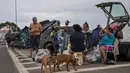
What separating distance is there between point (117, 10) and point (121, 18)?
16.6 inches

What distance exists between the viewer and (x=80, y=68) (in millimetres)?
12008

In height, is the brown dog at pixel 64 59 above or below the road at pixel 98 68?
above

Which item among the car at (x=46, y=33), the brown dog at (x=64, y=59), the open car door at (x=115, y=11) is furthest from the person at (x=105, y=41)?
the car at (x=46, y=33)

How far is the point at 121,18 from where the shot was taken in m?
14.0

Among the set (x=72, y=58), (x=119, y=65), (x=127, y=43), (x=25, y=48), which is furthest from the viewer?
(x=25, y=48)

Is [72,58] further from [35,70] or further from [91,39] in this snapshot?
[91,39]

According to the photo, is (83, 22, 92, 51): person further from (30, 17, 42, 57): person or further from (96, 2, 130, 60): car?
(30, 17, 42, 57): person

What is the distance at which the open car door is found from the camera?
13.8 m

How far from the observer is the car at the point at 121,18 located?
44.2 ft

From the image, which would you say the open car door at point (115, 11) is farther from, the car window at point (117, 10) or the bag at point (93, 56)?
the bag at point (93, 56)

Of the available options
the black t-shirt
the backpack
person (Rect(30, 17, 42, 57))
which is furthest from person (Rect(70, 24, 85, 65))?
person (Rect(30, 17, 42, 57))

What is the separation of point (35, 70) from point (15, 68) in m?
1.07

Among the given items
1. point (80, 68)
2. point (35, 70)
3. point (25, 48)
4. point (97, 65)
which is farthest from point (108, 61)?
point (25, 48)

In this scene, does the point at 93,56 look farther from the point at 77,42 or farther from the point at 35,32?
the point at 35,32
